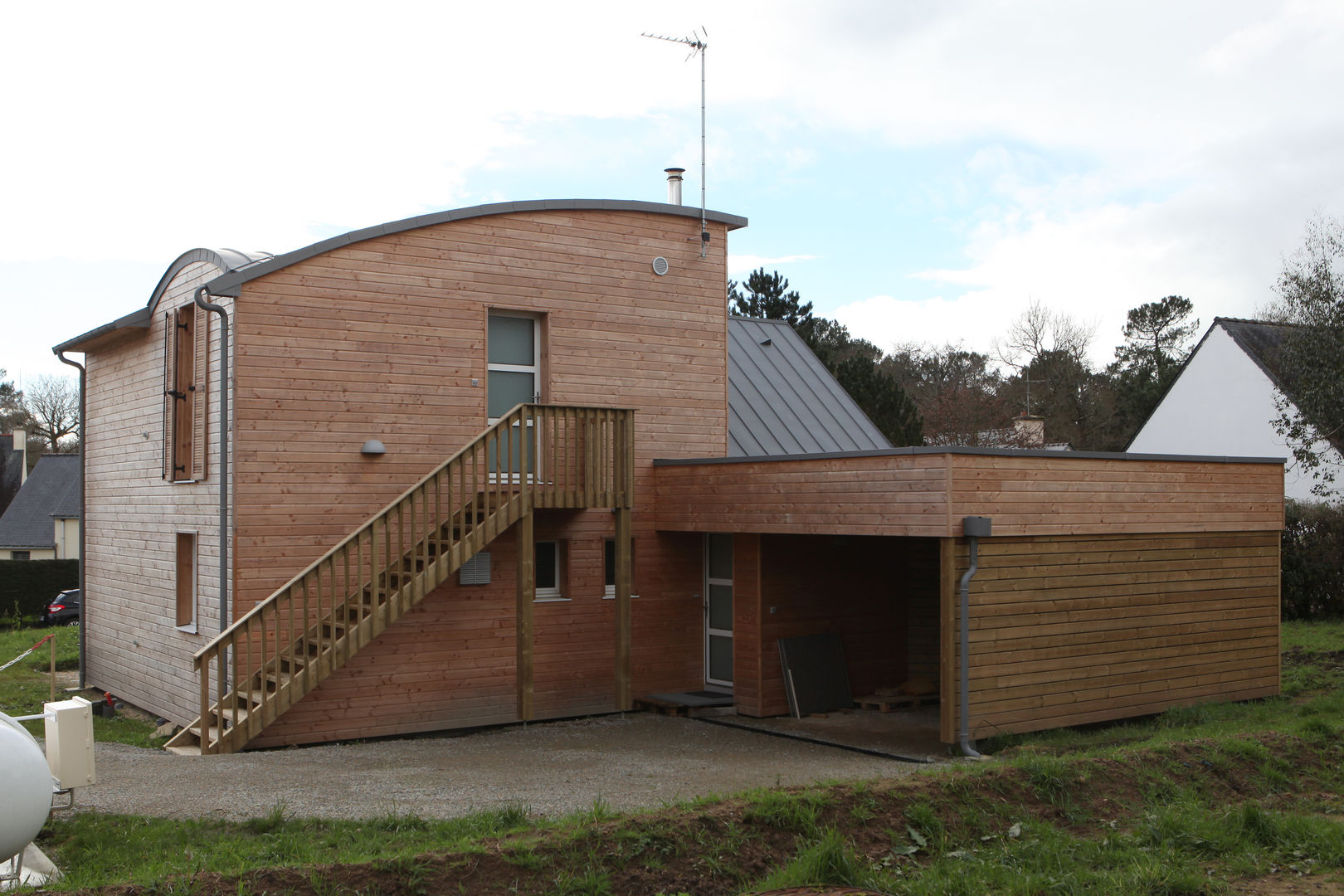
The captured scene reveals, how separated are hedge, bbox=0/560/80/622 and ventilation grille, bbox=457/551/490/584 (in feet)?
69.5

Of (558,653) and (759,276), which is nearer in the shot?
(558,653)

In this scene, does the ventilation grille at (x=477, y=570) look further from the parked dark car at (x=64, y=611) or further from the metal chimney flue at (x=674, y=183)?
the parked dark car at (x=64, y=611)

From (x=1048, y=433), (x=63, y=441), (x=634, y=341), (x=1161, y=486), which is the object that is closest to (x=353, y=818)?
(x=634, y=341)

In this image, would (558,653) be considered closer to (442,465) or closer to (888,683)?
(442,465)

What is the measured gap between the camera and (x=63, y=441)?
2165 inches

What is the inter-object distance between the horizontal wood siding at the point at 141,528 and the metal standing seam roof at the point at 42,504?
1065 inches

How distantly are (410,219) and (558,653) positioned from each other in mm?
5482

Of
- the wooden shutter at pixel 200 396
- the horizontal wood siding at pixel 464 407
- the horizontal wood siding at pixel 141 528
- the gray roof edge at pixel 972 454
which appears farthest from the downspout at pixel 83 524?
the gray roof edge at pixel 972 454

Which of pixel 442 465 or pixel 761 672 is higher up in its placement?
pixel 442 465

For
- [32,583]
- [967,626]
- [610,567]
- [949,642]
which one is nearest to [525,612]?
[610,567]

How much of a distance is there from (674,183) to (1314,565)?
48.4ft

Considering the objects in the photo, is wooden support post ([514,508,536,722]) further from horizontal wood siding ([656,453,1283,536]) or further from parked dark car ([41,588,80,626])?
parked dark car ([41,588,80,626])

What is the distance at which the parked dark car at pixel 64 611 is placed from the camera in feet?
93.9

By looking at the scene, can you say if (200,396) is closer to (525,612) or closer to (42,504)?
(525,612)
